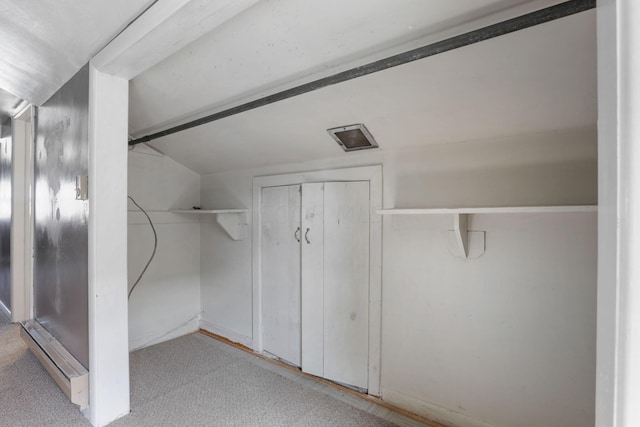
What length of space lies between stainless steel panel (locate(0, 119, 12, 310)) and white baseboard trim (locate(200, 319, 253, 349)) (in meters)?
2.11

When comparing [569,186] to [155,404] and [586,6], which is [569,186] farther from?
[155,404]

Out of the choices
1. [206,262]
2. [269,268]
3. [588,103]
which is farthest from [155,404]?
[588,103]

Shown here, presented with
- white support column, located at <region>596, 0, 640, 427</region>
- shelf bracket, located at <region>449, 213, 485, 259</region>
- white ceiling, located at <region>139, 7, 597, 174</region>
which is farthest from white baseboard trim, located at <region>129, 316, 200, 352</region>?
white support column, located at <region>596, 0, 640, 427</region>

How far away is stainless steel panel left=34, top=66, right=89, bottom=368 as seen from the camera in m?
1.70

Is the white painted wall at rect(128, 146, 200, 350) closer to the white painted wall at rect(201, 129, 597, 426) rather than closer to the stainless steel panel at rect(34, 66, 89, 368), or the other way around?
the stainless steel panel at rect(34, 66, 89, 368)

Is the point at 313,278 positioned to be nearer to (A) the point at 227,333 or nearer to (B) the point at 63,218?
(A) the point at 227,333

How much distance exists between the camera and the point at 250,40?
4.44 ft

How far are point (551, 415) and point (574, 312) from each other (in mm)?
534

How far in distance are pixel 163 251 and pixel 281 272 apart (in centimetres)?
127

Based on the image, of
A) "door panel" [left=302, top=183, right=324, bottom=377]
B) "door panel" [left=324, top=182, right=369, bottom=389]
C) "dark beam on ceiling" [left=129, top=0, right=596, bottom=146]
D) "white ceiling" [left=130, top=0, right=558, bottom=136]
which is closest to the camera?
"dark beam on ceiling" [left=129, top=0, right=596, bottom=146]

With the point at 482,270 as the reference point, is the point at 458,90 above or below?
above

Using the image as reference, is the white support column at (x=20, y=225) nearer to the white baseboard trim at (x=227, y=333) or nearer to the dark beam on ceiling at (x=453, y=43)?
the white baseboard trim at (x=227, y=333)

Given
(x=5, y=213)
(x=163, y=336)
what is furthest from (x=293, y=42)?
(x=5, y=213)

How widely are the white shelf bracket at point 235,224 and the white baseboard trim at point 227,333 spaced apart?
928 mm
